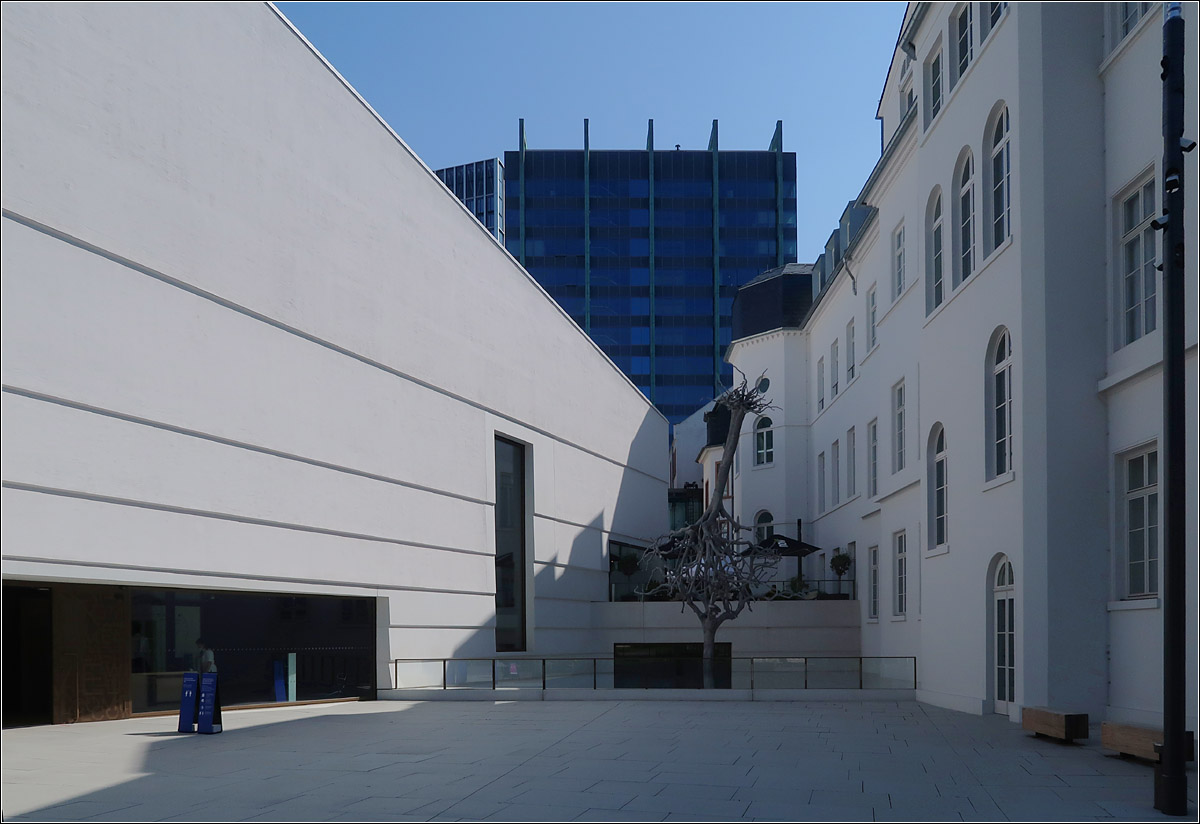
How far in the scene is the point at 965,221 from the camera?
63.6 ft

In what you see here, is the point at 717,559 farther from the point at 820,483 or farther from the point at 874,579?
the point at 820,483

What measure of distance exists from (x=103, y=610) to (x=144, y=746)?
14.5 feet

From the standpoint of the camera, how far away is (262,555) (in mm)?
19453

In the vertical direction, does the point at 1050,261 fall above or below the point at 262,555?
above

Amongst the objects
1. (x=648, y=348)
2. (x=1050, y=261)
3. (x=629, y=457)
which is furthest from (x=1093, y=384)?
(x=648, y=348)

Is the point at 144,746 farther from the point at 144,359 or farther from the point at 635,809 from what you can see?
the point at 635,809

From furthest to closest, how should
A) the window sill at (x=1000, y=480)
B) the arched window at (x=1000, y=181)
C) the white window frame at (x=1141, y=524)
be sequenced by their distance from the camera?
1. the arched window at (x=1000, y=181)
2. the window sill at (x=1000, y=480)
3. the white window frame at (x=1141, y=524)

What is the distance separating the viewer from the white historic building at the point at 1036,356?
14047mm

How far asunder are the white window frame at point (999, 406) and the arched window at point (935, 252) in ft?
12.6

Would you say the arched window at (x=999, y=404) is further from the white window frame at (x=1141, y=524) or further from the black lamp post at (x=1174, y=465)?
the black lamp post at (x=1174, y=465)

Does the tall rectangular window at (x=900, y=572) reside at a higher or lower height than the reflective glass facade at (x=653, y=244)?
lower

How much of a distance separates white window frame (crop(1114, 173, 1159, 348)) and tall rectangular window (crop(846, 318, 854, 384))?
18424 mm

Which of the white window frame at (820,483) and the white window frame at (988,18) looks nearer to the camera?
the white window frame at (988,18)

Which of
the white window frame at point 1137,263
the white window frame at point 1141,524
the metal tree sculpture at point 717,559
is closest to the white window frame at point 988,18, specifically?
the white window frame at point 1137,263
